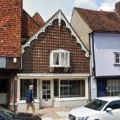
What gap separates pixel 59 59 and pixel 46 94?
8.64ft

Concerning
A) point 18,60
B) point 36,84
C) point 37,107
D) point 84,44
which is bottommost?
point 37,107

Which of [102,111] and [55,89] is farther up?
[55,89]

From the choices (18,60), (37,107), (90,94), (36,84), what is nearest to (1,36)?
(18,60)

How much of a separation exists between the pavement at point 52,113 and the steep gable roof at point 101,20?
663 cm

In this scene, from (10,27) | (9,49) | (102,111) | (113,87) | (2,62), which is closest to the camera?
(102,111)

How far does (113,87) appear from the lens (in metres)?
21.5

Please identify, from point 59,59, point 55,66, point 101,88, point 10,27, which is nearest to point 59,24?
point 59,59

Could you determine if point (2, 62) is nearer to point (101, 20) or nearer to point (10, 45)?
point (10, 45)

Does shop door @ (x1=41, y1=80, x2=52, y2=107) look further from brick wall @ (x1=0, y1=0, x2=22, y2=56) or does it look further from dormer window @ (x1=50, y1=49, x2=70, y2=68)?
brick wall @ (x1=0, y1=0, x2=22, y2=56)

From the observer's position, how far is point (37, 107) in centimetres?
1883

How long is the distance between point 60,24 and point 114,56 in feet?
15.7

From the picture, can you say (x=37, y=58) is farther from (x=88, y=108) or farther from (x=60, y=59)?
(x=88, y=108)

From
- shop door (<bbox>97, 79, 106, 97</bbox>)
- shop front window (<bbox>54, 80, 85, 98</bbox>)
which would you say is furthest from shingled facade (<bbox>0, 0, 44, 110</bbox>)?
shop door (<bbox>97, 79, 106, 97</bbox>)

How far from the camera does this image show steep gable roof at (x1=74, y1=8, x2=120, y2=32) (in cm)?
2172
